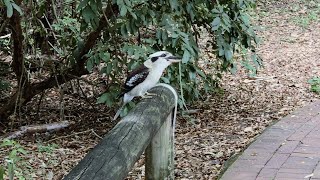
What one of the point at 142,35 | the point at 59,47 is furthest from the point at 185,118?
→ the point at 59,47

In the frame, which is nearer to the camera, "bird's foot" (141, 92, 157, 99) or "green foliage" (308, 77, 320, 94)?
"bird's foot" (141, 92, 157, 99)

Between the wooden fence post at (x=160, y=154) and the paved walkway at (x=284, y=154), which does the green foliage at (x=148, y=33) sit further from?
the wooden fence post at (x=160, y=154)

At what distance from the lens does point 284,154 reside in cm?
489

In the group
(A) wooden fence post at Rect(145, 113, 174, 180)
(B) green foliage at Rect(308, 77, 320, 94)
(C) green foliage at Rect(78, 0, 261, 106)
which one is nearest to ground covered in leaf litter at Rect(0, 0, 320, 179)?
(B) green foliage at Rect(308, 77, 320, 94)

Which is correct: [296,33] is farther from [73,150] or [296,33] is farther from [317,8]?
[73,150]

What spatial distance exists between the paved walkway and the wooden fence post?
0.93 meters

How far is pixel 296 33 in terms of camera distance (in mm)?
11617

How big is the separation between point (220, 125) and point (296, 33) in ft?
19.9

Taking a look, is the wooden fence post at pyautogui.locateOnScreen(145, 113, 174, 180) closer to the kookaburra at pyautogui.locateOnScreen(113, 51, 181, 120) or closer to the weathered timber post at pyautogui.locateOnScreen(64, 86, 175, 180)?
the weathered timber post at pyautogui.locateOnScreen(64, 86, 175, 180)

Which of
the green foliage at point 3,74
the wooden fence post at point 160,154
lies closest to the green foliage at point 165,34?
the wooden fence post at point 160,154

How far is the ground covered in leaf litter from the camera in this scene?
5121 mm

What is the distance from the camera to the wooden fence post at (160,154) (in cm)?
351

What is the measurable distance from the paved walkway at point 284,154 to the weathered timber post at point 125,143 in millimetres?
1164

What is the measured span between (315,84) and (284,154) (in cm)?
284
